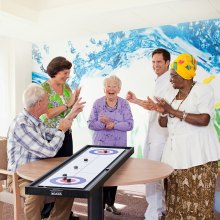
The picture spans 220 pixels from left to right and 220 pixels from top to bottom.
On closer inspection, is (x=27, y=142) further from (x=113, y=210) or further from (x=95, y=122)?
(x=113, y=210)

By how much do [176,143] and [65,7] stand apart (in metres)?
3.23

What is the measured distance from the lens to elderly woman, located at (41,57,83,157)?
3158 millimetres

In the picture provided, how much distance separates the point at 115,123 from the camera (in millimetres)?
3451

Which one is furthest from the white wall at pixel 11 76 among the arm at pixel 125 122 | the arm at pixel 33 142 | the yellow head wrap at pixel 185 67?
the yellow head wrap at pixel 185 67

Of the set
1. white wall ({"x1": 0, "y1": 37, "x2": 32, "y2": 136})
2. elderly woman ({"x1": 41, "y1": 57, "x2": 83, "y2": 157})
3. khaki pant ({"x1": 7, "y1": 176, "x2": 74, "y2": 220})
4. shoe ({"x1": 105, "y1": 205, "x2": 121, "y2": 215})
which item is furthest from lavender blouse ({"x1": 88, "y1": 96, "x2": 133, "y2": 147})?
white wall ({"x1": 0, "y1": 37, "x2": 32, "y2": 136})

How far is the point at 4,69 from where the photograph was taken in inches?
250

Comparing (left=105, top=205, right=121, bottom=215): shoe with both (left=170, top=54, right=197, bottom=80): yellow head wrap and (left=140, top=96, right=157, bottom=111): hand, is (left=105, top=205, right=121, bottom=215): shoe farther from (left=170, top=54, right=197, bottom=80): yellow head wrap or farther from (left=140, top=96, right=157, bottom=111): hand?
(left=170, top=54, right=197, bottom=80): yellow head wrap

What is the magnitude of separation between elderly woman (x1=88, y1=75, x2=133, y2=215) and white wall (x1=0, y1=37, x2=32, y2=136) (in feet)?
11.0

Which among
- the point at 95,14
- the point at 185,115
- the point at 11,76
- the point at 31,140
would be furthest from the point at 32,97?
the point at 11,76

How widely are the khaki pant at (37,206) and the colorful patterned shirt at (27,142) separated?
15 centimetres

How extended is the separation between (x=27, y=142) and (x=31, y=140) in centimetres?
3

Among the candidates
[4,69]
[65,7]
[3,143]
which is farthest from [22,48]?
[3,143]

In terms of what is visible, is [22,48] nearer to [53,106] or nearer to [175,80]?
[53,106]

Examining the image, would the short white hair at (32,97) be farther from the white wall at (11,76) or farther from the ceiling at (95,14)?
the white wall at (11,76)
